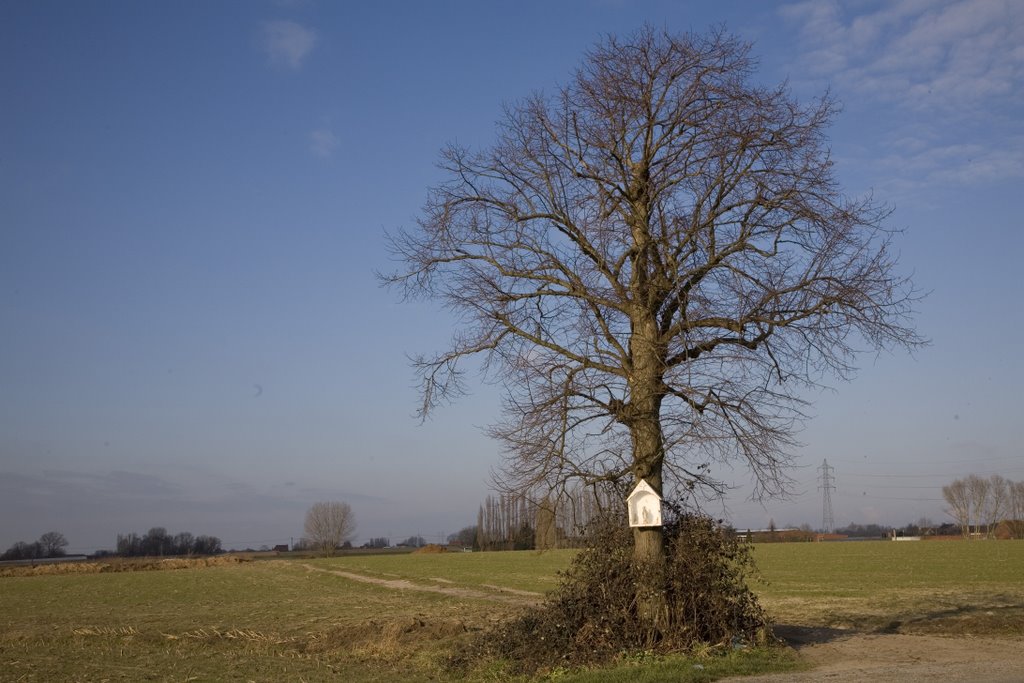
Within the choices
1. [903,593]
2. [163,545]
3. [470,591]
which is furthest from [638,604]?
[163,545]

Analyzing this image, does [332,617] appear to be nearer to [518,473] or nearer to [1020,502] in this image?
[518,473]

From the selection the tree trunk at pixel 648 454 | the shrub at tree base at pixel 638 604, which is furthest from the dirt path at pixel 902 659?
the tree trunk at pixel 648 454

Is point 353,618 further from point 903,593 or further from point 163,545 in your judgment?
point 163,545

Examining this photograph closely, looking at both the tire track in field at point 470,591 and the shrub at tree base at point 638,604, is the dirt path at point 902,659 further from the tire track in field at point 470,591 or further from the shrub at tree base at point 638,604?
the tire track in field at point 470,591

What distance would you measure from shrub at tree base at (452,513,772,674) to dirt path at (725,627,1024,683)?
3.87ft

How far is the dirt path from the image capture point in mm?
9992

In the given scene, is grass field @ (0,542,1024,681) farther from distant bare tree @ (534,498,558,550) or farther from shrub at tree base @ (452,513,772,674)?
distant bare tree @ (534,498,558,550)

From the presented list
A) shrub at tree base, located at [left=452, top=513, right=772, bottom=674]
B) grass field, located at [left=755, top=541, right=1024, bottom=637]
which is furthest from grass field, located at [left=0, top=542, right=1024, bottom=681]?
shrub at tree base, located at [left=452, top=513, right=772, bottom=674]

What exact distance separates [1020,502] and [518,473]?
460ft

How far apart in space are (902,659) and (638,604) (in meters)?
3.60

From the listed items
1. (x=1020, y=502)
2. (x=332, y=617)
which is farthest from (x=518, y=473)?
(x=1020, y=502)

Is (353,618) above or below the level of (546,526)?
below

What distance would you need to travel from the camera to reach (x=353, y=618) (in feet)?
78.8

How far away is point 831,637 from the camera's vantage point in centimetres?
1397
